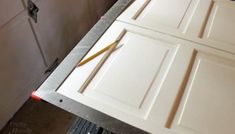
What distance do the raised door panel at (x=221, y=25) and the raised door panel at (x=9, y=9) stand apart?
92 centimetres

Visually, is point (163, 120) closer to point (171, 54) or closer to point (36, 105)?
point (171, 54)

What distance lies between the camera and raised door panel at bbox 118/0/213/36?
3.17 ft

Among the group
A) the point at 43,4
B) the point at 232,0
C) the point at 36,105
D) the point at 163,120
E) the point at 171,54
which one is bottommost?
the point at 163,120

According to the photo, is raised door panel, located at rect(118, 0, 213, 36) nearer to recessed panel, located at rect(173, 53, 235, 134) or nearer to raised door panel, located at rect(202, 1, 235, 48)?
raised door panel, located at rect(202, 1, 235, 48)

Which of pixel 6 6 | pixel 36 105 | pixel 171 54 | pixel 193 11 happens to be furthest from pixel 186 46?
pixel 36 105

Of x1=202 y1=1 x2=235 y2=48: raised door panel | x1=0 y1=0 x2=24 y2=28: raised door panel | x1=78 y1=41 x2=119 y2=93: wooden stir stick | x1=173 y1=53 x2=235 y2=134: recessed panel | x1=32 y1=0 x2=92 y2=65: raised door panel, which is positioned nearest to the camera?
x1=173 y1=53 x2=235 y2=134: recessed panel

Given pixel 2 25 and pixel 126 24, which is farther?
pixel 2 25

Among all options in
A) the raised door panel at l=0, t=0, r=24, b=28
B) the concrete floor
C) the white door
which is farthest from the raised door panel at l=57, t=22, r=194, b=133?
the concrete floor

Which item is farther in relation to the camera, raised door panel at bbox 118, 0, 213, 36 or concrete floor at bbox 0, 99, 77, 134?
concrete floor at bbox 0, 99, 77, 134

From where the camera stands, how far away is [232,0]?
110cm

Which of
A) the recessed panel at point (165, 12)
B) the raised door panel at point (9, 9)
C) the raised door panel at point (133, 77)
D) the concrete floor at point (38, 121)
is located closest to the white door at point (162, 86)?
the raised door panel at point (133, 77)

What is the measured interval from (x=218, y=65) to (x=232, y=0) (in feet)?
1.45

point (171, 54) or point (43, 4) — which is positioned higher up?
point (43, 4)

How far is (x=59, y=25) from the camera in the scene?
5.23 ft
